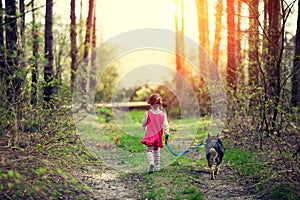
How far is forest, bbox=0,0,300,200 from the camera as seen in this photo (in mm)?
6320

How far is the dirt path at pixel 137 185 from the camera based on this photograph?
692 centimetres

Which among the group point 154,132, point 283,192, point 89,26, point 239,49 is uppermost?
point 89,26

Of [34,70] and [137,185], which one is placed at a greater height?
[34,70]

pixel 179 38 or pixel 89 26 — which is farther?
pixel 179 38

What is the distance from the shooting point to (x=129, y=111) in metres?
26.6

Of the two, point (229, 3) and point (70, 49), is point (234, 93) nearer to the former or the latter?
point (229, 3)

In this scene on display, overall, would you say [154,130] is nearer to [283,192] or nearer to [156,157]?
[156,157]

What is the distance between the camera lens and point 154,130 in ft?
29.7

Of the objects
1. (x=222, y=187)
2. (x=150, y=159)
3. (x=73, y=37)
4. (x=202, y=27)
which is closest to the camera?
(x=222, y=187)

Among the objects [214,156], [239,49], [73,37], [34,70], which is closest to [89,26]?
[73,37]

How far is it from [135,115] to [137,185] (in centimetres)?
1668

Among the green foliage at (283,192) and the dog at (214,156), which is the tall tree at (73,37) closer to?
the dog at (214,156)

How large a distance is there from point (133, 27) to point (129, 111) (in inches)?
281

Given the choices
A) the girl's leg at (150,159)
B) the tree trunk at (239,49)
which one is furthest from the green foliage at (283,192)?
the tree trunk at (239,49)
